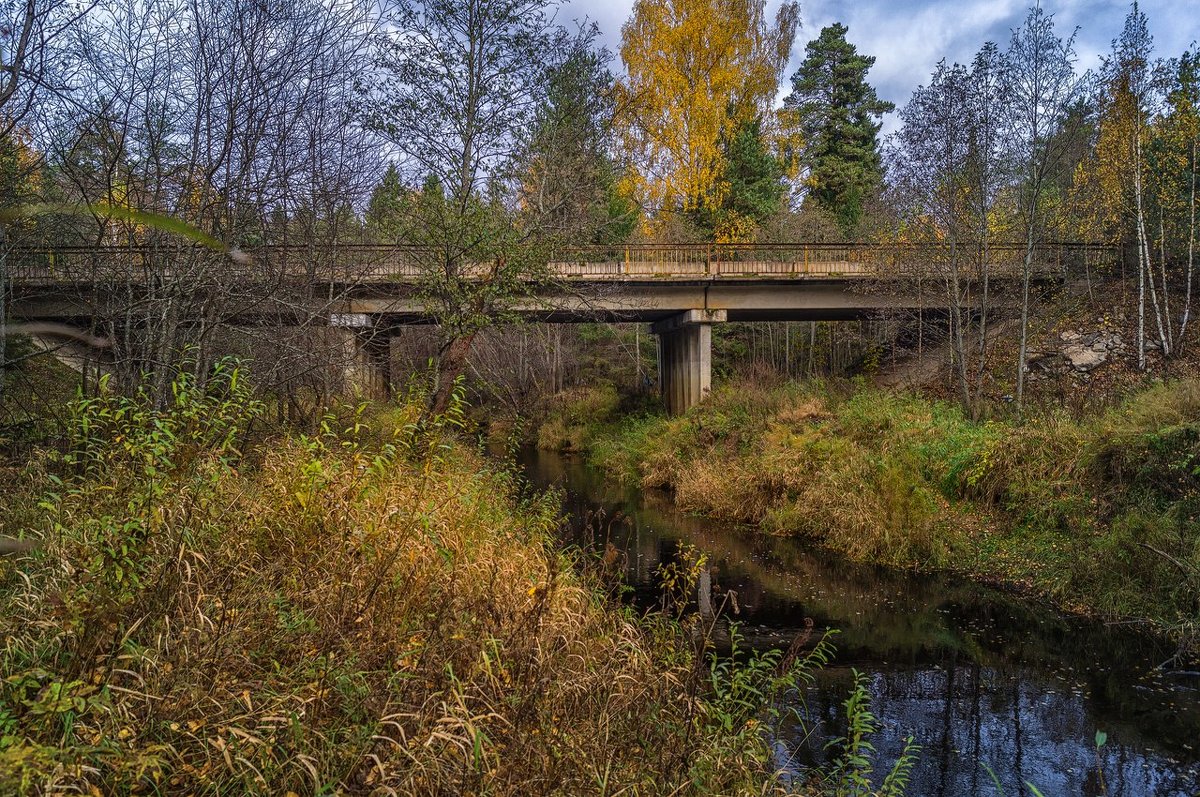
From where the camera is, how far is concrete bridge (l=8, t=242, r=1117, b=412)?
365 inches

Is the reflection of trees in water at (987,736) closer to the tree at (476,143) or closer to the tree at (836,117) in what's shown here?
the tree at (476,143)

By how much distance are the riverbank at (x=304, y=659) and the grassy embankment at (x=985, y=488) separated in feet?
21.9

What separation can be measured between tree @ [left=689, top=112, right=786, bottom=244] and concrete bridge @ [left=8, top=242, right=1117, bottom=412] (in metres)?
4.84

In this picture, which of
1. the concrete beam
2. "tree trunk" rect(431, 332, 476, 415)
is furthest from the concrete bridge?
"tree trunk" rect(431, 332, 476, 415)

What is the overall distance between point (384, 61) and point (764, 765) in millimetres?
12230

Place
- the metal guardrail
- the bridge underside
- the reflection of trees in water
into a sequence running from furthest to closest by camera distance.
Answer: the bridge underside
the metal guardrail
the reflection of trees in water

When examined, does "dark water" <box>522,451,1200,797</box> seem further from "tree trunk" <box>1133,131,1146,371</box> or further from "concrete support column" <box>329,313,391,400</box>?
"tree trunk" <box>1133,131,1146,371</box>

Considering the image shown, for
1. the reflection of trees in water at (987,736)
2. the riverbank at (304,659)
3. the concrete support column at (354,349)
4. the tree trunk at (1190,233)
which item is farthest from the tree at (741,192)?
the riverbank at (304,659)

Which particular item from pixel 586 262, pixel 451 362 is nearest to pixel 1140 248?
pixel 586 262

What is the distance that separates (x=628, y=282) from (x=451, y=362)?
30.1ft

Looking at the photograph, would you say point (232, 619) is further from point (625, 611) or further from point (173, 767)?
point (625, 611)

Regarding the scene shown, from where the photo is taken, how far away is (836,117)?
115 feet

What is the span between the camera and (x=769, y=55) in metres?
31.0

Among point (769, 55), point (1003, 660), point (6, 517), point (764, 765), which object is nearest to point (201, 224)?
point (6, 517)
